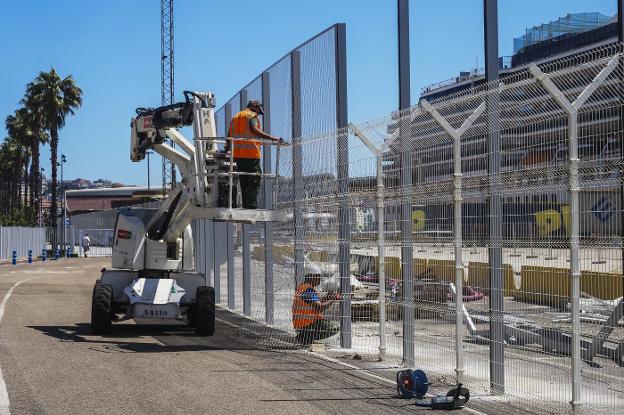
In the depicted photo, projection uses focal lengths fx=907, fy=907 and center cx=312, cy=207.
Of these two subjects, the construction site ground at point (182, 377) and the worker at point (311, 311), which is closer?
the construction site ground at point (182, 377)

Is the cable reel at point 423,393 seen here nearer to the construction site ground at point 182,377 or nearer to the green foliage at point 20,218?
the construction site ground at point 182,377

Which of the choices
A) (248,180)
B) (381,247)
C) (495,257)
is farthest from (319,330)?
(495,257)

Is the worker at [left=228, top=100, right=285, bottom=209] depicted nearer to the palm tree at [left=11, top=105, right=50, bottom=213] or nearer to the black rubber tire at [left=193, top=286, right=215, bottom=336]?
the black rubber tire at [left=193, top=286, right=215, bottom=336]

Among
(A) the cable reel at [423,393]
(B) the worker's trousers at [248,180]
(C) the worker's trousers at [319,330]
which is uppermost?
(B) the worker's trousers at [248,180]

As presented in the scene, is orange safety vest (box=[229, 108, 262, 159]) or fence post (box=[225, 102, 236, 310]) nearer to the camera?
orange safety vest (box=[229, 108, 262, 159])

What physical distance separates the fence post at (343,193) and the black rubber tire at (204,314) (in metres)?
2.99

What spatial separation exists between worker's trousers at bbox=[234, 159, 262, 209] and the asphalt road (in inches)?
88.3

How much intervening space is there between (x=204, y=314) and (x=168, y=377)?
15.5ft

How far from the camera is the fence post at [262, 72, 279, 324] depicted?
16.5 meters

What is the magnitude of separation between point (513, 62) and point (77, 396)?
A: 5.97 m

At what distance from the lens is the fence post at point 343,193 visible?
508 inches

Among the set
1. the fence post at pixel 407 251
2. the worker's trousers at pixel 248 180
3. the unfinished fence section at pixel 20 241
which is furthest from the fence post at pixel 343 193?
the unfinished fence section at pixel 20 241

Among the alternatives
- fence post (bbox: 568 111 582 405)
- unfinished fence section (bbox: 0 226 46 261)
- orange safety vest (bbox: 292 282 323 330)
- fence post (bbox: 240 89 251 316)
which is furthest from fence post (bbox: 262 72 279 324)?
unfinished fence section (bbox: 0 226 46 261)

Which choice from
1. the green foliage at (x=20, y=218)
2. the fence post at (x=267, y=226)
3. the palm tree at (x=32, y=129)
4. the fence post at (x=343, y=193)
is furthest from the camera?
the green foliage at (x=20, y=218)
